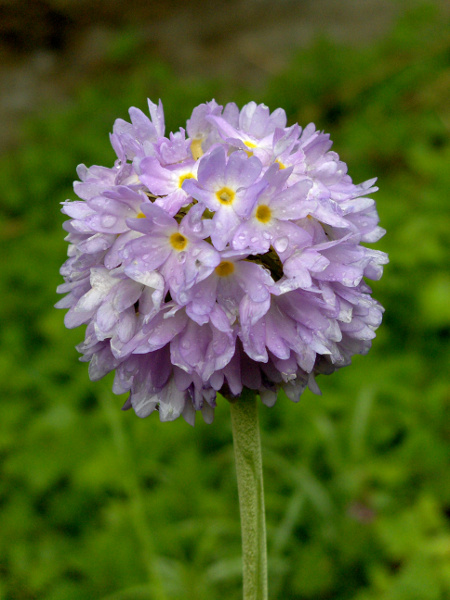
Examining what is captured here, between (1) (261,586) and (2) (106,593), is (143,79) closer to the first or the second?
(2) (106,593)

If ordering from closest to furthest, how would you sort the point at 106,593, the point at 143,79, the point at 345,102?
the point at 106,593 → the point at 345,102 → the point at 143,79

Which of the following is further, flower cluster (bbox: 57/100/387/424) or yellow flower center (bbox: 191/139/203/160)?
yellow flower center (bbox: 191/139/203/160)

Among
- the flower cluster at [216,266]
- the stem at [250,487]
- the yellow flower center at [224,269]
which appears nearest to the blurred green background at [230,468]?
the stem at [250,487]

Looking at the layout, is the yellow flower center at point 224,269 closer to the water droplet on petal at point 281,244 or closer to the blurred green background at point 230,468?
the water droplet on petal at point 281,244

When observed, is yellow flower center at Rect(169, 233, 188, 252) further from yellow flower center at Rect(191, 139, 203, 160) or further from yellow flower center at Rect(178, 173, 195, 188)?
yellow flower center at Rect(191, 139, 203, 160)

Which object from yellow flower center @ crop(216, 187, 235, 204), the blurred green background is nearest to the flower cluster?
yellow flower center @ crop(216, 187, 235, 204)

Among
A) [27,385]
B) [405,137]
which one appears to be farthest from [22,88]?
[27,385]

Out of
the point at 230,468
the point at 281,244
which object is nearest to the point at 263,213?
the point at 281,244
